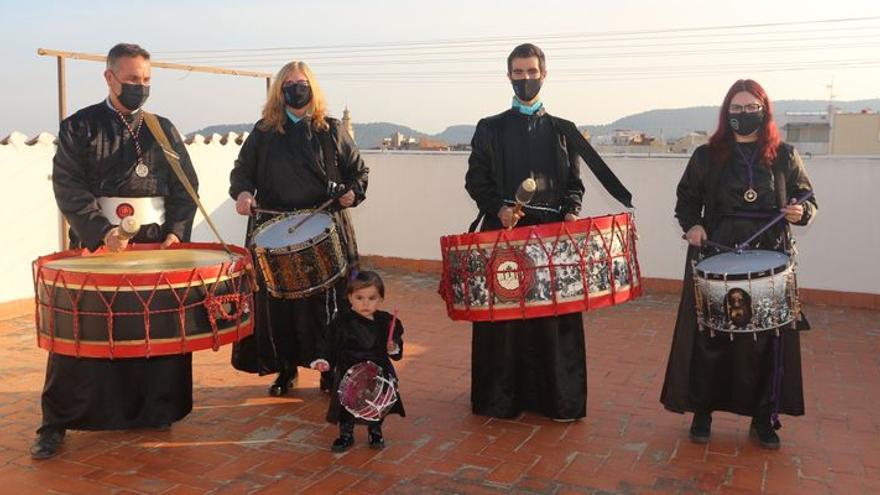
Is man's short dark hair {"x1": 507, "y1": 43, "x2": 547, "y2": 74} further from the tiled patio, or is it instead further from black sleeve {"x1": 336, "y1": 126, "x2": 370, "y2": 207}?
the tiled patio

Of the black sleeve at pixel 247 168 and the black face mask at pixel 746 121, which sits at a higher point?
the black face mask at pixel 746 121

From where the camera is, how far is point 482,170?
14.4ft

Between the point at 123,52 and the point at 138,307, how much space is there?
1.39 meters

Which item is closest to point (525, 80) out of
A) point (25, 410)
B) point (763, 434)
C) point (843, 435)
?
point (763, 434)

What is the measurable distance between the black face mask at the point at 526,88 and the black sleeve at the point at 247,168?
4.82 ft

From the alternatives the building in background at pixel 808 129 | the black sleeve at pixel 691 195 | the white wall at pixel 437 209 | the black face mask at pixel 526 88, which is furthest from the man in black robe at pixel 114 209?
the building in background at pixel 808 129

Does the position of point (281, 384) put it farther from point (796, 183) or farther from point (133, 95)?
point (796, 183)

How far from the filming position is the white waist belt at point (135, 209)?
13.1 ft

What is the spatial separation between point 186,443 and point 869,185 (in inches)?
266

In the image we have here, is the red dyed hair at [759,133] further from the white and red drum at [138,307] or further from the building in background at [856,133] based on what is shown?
the building in background at [856,133]

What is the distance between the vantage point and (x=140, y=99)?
4.04 metres

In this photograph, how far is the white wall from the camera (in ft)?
23.5

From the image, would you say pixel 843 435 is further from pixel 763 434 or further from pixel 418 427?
pixel 418 427

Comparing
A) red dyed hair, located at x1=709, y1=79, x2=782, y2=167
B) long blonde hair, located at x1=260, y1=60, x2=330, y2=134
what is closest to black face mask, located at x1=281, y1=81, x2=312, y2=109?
long blonde hair, located at x1=260, y1=60, x2=330, y2=134
